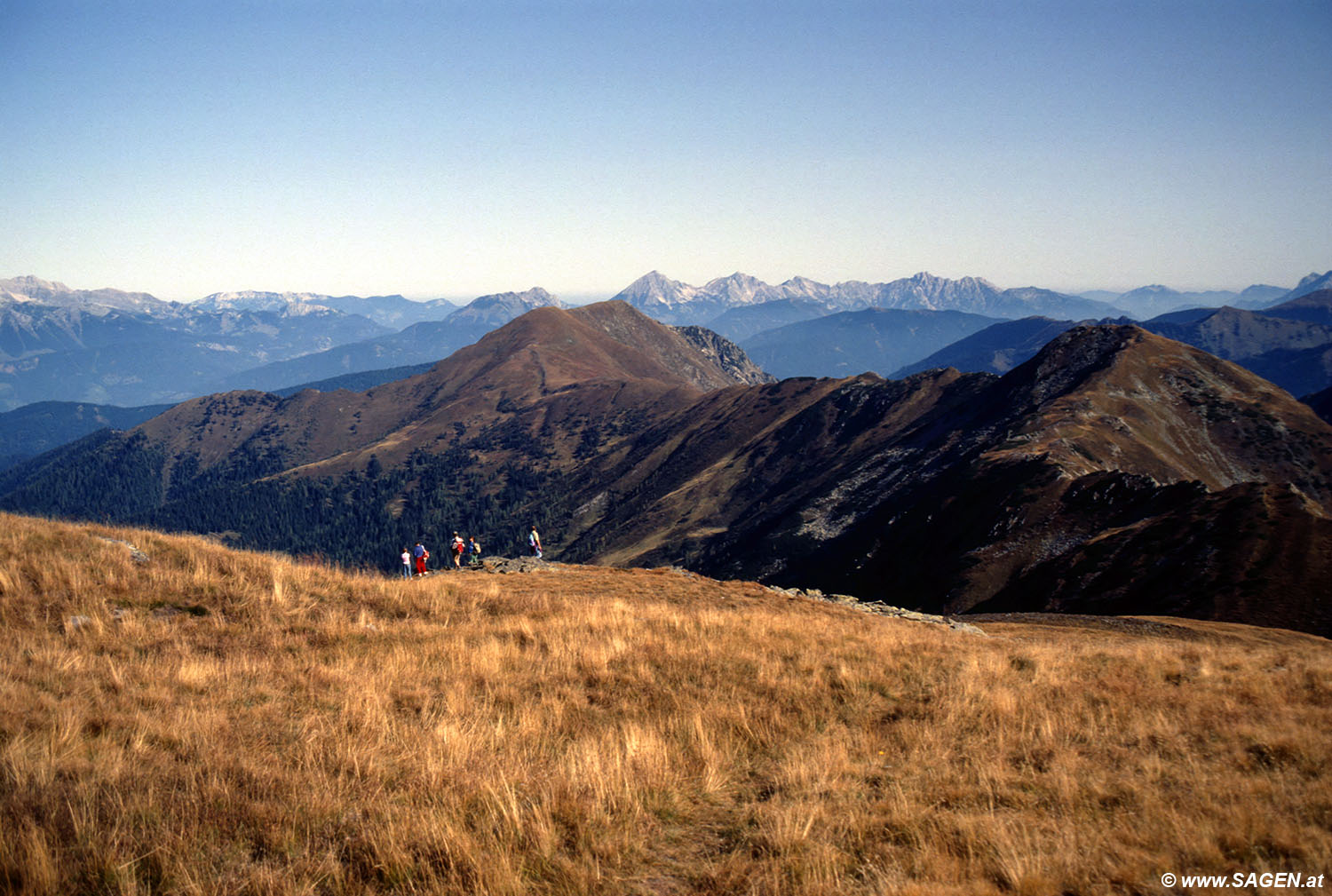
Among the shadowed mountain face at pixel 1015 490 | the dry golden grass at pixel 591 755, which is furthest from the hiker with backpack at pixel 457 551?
the shadowed mountain face at pixel 1015 490

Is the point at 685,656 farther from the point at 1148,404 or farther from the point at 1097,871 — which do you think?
the point at 1148,404

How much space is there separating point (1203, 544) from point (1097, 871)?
53.4 meters

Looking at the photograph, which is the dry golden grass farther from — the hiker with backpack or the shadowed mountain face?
the shadowed mountain face

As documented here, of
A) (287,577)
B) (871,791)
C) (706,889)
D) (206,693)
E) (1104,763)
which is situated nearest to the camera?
(706,889)

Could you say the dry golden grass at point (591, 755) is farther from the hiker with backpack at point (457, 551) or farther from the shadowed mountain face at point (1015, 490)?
the shadowed mountain face at point (1015, 490)

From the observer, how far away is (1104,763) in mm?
6930

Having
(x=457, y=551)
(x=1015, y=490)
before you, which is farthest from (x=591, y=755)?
(x=1015, y=490)

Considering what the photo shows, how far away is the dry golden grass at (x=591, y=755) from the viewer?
4.77 meters

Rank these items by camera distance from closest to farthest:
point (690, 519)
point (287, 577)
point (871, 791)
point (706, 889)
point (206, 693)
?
point (706, 889), point (871, 791), point (206, 693), point (287, 577), point (690, 519)

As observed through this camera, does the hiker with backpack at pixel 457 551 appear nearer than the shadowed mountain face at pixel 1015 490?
Yes

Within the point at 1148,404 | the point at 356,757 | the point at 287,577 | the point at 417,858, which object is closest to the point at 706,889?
the point at 417,858

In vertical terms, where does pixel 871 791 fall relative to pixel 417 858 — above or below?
below

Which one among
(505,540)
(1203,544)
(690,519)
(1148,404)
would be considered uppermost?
(1148,404)

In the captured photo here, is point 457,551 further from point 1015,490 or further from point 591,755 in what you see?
point 1015,490
